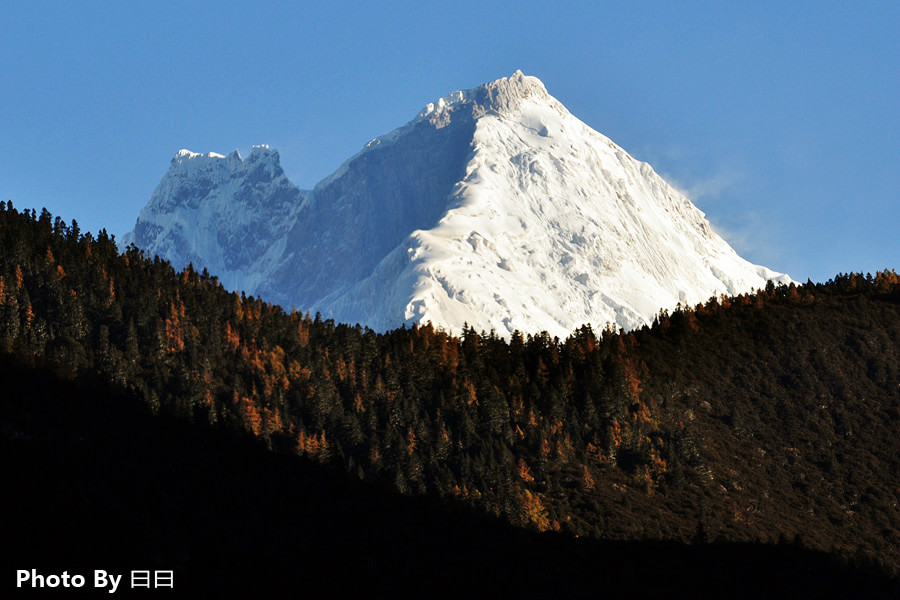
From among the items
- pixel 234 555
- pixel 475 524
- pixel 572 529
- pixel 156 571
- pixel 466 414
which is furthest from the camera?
pixel 466 414

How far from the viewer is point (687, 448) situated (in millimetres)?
179250

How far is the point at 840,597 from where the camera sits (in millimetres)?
106688

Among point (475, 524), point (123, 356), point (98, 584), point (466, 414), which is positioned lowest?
point (98, 584)

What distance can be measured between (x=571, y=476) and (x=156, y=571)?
9189 centimetres

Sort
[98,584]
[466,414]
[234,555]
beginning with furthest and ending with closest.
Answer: [466,414] < [234,555] < [98,584]

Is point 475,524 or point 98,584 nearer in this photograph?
point 98,584

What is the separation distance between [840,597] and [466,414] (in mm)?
87033

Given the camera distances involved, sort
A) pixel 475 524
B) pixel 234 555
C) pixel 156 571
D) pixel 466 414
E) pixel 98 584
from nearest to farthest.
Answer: pixel 98 584
pixel 156 571
pixel 234 555
pixel 475 524
pixel 466 414

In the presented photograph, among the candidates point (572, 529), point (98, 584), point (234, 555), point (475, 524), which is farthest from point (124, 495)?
point (572, 529)

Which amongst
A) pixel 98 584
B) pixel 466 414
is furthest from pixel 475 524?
pixel 98 584

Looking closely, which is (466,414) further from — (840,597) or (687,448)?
(840,597)

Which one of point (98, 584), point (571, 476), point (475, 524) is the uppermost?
point (571, 476)

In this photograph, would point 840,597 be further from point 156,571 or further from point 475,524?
point 156,571

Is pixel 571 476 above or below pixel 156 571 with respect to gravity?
above
